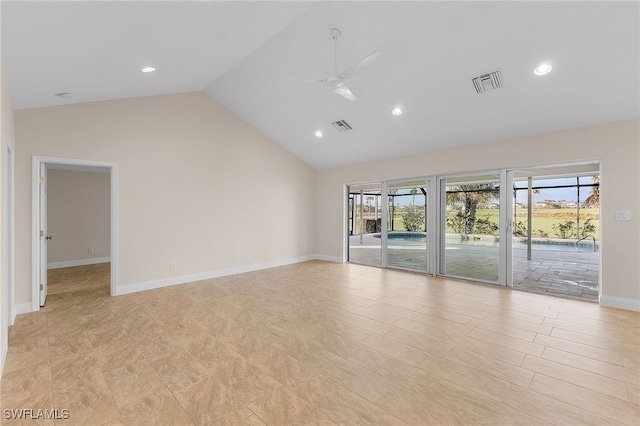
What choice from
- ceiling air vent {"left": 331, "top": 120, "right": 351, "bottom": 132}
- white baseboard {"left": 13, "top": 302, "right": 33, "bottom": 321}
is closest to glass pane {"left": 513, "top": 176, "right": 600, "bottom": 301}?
ceiling air vent {"left": 331, "top": 120, "right": 351, "bottom": 132}

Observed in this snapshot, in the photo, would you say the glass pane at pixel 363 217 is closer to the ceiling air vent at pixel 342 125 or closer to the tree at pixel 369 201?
the tree at pixel 369 201

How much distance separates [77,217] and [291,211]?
536cm

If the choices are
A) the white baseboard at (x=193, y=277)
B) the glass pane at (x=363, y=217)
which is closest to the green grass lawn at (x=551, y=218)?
the glass pane at (x=363, y=217)

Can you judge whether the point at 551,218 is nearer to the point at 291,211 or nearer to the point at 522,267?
the point at 522,267

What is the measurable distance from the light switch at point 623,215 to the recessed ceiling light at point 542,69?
2.24m

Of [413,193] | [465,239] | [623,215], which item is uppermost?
[413,193]

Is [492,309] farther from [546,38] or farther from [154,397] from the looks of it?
[154,397]

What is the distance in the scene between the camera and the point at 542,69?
332cm

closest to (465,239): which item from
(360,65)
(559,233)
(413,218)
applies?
(413,218)

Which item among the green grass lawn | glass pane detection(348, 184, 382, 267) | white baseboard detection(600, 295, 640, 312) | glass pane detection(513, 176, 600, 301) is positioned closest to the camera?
white baseboard detection(600, 295, 640, 312)

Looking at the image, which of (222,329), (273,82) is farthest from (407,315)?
(273,82)

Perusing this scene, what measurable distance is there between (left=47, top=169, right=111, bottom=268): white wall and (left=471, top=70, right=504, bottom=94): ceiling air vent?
866 cm

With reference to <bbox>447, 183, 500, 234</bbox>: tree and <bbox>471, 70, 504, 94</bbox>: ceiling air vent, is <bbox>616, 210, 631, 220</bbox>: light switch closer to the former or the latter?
<bbox>447, 183, 500, 234</bbox>: tree

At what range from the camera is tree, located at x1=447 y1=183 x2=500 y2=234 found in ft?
17.1
